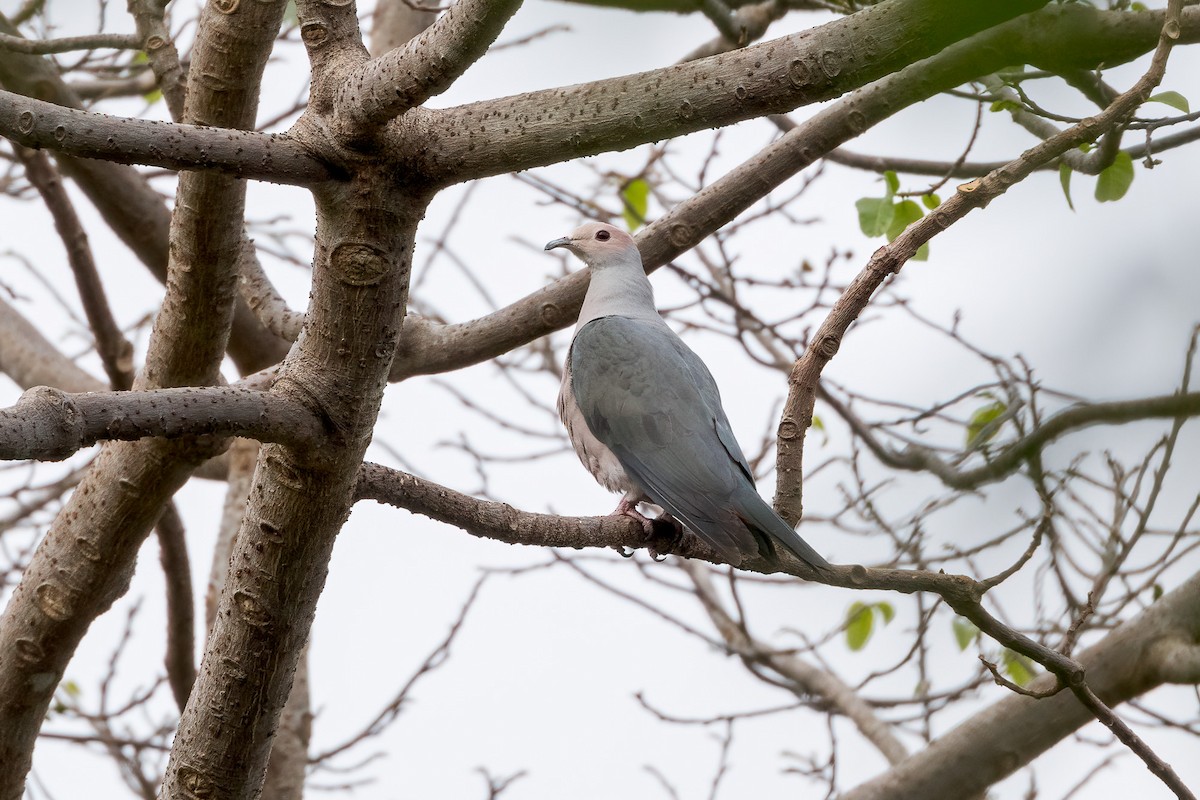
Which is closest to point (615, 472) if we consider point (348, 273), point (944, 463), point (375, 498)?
point (375, 498)

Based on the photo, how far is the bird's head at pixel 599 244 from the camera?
13.7ft

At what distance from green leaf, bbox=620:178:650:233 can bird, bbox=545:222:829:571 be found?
63 cm

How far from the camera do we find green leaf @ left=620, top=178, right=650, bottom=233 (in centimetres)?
490

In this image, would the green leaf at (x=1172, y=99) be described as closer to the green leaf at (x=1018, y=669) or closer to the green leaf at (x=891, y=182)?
the green leaf at (x=891, y=182)

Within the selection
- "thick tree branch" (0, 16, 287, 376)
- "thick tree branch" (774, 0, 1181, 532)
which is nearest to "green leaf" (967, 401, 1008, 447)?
"thick tree branch" (774, 0, 1181, 532)

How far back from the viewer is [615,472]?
363 centimetres

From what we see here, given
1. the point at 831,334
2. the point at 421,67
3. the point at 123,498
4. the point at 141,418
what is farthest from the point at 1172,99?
the point at 123,498

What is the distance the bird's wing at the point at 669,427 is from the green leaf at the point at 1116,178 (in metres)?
1.07

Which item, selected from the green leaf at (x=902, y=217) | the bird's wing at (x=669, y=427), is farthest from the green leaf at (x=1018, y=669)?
the green leaf at (x=902, y=217)

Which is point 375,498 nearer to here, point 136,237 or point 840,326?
point 840,326

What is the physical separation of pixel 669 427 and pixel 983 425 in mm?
2681

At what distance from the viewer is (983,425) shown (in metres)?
0.84

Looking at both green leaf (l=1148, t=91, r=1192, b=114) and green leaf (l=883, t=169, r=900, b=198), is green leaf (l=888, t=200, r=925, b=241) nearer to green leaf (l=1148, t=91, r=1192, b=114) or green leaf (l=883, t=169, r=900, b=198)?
green leaf (l=883, t=169, r=900, b=198)

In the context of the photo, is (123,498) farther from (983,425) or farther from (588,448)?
(983,425)
